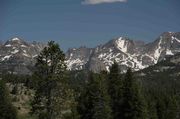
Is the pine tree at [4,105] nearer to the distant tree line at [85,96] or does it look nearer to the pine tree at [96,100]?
the distant tree line at [85,96]

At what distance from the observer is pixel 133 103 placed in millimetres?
83250

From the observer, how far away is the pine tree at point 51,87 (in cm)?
5212

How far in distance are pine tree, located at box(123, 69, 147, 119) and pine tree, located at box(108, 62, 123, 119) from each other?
4.16 ft

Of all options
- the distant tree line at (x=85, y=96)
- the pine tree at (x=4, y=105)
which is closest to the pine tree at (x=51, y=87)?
the distant tree line at (x=85, y=96)

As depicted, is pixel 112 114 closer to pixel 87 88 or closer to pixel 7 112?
pixel 87 88

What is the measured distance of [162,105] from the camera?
135 m

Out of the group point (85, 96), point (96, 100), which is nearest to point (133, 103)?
point (96, 100)

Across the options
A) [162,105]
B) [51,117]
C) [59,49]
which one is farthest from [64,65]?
[162,105]

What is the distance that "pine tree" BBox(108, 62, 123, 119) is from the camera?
84975mm

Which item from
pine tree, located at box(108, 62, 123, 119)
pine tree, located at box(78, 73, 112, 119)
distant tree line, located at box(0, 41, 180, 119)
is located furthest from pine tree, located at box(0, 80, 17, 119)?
pine tree, located at box(108, 62, 123, 119)

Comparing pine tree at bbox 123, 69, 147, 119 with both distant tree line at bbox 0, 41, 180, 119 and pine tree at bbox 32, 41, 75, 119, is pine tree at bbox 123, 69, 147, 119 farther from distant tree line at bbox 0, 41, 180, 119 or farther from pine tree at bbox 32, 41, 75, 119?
pine tree at bbox 32, 41, 75, 119

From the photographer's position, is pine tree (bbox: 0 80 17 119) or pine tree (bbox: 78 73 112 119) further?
pine tree (bbox: 0 80 17 119)

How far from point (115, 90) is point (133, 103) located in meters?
6.76

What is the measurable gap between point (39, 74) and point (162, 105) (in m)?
87.2
